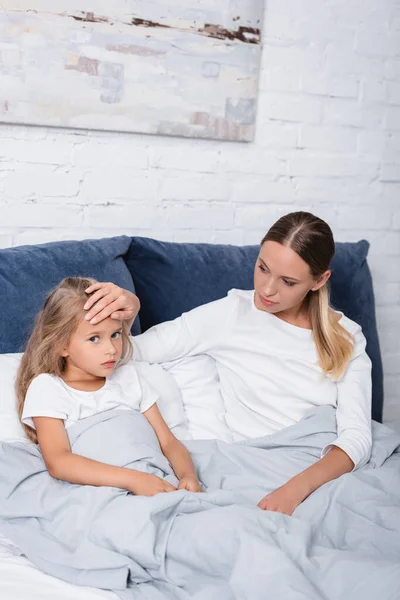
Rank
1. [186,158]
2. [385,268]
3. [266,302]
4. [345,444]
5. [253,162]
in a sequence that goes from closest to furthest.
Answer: [345,444], [266,302], [186,158], [253,162], [385,268]

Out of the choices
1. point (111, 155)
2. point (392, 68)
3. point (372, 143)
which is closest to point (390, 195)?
point (372, 143)

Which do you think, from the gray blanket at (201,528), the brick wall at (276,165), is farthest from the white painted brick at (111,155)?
the gray blanket at (201,528)

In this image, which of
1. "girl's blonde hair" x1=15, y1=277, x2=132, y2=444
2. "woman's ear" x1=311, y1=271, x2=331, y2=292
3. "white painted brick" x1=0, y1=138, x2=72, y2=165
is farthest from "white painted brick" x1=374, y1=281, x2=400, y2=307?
"girl's blonde hair" x1=15, y1=277, x2=132, y2=444

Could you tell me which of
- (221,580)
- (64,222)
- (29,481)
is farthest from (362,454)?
(64,222)

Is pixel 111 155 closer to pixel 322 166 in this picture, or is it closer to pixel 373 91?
pixel 322 166

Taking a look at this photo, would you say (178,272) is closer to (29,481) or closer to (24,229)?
(24,229)

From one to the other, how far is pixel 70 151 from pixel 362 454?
1198mm

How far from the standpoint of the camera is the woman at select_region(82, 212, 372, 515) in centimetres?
187

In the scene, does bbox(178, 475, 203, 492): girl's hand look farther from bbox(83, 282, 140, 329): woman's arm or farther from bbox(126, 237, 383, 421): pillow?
bbox(126, 237, 383, 421): pillow

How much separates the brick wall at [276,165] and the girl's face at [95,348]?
2.20ft

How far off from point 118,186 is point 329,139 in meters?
0.80

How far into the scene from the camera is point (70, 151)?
88.3 inches

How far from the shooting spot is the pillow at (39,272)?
186cm

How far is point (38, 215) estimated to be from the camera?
2240 mm
